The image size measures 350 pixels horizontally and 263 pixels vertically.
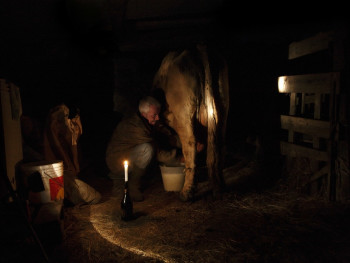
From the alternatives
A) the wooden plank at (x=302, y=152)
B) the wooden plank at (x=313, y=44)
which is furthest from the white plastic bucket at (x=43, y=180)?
the wooden plank at (x=313, y=44)

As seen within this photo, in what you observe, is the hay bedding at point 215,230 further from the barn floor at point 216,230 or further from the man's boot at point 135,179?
the man's boot at point 135,179

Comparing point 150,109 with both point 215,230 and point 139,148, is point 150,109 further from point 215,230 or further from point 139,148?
point 215,230

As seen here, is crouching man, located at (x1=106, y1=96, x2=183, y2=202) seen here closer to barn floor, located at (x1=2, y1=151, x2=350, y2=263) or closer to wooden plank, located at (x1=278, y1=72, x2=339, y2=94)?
barn floor, located at (x1=2, y1=151, x2=350, y2=263)

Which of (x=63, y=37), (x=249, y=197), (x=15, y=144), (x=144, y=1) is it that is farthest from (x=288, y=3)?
(x=15, y=144)

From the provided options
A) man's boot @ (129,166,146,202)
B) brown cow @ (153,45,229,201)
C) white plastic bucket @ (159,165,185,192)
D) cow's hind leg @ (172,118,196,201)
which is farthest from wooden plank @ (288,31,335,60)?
man's boot @ (129,166,146,202)

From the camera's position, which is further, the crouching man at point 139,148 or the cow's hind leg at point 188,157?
the crouching man at point 139,148

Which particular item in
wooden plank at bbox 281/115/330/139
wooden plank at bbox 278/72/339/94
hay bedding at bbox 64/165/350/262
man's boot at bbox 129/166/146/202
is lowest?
hay bedding at bbox 64/165/350/262

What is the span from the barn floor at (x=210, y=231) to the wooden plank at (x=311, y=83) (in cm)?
168

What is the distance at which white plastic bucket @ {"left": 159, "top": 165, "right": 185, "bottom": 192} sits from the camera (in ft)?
16.4

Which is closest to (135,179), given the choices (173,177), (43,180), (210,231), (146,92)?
(173,177)

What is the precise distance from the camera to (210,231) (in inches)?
143

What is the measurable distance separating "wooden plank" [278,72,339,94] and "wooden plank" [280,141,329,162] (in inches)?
36.0

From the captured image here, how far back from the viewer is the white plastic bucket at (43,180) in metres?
3.81

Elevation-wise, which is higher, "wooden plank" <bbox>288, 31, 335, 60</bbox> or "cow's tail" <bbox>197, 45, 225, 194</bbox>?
"wooden plank" <bbox>288, 31, 335, 60</bbox>
